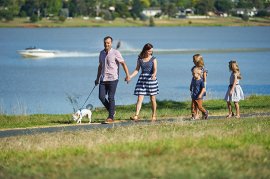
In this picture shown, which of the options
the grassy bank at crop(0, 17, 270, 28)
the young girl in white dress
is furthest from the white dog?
the grassy bank at crop(0, 17, 270, 28)

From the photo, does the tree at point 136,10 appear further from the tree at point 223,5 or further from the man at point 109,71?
Result: the man at point 109,71

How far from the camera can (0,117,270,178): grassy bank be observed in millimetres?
9891

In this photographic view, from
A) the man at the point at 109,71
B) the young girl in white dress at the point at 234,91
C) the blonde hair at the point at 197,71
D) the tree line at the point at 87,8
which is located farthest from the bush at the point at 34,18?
the man at the point at 109,71

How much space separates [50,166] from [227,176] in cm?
228

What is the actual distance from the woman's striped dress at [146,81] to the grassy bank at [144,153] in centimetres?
259

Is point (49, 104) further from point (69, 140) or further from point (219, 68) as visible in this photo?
point (219, 68)

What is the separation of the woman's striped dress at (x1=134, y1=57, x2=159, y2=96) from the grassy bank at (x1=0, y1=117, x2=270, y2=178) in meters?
2.59

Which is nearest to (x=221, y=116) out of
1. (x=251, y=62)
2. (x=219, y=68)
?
(x=219, y=68)

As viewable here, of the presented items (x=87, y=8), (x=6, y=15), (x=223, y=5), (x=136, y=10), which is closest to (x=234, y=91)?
(x=223, y=5)

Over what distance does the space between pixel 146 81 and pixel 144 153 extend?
20.6 ft

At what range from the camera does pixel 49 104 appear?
34.5m

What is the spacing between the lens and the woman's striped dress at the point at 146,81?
17109 millimetres

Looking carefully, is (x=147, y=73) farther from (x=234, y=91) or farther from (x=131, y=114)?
(x=131, y=114)

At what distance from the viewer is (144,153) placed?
11078 mm
